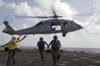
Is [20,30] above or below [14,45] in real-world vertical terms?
above

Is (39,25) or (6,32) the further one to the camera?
(6,32)

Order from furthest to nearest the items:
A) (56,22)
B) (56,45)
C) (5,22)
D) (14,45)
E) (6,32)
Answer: (5,22)
(6,32)
(56,22)
(14,45)
(56,45)

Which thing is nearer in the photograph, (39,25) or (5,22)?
(39,25)

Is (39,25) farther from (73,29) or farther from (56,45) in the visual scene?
(56,45)

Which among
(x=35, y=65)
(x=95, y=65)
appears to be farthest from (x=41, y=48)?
(x=95, y=65)

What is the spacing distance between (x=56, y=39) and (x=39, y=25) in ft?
69.1

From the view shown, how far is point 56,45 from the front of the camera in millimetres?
14609

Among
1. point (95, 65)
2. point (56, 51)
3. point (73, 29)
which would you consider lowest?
point (95, 65)

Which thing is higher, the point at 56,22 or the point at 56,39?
the point at 56,22

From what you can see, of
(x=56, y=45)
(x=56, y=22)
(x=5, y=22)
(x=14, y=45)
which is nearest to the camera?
(x=56, y=45)

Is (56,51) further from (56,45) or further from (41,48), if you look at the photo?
(41,48)

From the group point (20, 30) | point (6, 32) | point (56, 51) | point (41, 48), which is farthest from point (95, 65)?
point (6, 32)

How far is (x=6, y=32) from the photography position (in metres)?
40.5

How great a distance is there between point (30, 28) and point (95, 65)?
2159 centimetres
